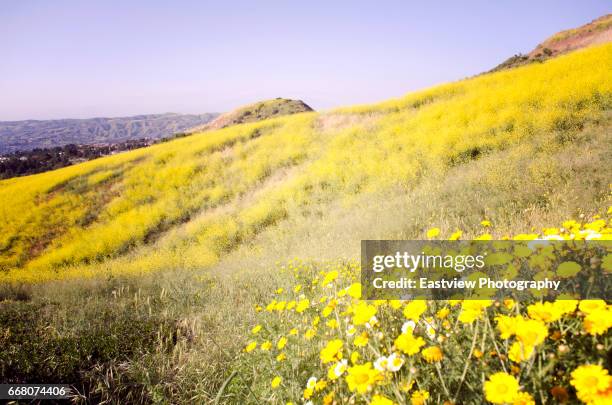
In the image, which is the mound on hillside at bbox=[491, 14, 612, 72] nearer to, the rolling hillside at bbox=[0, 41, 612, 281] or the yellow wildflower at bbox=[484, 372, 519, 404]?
the rolling hillside at bbox=[0, 41, 612, 281]

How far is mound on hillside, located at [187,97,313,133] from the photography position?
50812 mm

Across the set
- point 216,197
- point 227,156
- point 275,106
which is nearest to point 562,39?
point 227,156

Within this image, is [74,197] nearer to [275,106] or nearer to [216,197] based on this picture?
[216,197]

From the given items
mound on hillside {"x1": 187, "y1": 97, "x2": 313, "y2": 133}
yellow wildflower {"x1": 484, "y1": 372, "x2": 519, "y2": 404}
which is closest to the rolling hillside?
yellow wildflower {"x1": 484, "y1": 372, "x2": 519, "y2": 404}

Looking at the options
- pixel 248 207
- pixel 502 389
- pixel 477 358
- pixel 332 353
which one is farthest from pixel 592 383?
pixel 248 207

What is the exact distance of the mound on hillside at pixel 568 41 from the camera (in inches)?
1001

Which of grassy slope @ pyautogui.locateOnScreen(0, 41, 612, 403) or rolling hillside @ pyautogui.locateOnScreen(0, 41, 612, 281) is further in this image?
rolling hillside @ pyautogui.locateOnScreen(0, 41, 612, 281)

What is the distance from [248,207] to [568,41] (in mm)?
31634

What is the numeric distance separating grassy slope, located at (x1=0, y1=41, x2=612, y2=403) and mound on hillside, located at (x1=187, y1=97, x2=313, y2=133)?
1196 inches

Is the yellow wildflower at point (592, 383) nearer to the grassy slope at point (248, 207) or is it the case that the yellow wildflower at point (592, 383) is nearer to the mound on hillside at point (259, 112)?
the grassy slope at point (248, 207)

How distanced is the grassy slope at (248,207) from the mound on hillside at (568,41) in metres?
14.1

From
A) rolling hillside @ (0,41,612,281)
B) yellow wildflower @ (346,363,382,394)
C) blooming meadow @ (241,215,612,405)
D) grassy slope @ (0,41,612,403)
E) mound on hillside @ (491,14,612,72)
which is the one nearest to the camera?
blooming meadow @ (241,215,612,405)

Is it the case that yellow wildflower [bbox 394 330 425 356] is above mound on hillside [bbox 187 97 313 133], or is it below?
below

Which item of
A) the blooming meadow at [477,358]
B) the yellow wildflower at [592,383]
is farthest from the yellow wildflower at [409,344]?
the yellow wildflower at [592,383]
